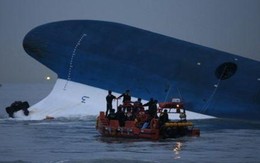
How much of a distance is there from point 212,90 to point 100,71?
28.7 feet

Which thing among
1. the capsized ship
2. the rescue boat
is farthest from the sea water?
the capsized ship

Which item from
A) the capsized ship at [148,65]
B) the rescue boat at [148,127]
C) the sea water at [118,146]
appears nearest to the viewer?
the sea water at [118,146]

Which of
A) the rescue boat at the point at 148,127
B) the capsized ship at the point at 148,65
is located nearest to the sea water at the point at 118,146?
the rescue boat at the point at 148,127

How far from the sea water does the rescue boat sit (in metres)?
0.47

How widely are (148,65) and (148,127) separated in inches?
515

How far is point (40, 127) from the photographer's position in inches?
1416

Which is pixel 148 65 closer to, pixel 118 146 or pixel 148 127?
pixel 148 127

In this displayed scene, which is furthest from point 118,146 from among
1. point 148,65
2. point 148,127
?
point 148,65

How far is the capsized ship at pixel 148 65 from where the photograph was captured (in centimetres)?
3903

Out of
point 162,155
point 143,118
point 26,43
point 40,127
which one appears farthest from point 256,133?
point 26,43

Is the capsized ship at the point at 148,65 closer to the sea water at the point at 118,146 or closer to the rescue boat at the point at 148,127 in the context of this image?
the sea water at the point at 118,146

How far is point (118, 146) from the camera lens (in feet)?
84.1

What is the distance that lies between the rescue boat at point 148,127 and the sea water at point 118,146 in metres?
0.47

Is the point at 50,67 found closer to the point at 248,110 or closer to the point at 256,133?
the point at 248,110
